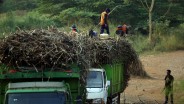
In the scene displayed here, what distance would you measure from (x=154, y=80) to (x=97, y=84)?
48.5 feet

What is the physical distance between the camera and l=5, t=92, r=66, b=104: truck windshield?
9875 mm

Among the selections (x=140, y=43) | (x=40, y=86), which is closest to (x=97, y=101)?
(x=40, y=86)

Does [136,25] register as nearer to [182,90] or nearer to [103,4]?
[103,4]

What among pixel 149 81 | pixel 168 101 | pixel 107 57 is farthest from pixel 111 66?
pixel 149 81

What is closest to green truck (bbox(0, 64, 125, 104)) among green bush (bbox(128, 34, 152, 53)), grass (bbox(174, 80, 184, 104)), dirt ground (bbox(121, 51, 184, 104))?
grass (bbox(174, 80, 184, 104))

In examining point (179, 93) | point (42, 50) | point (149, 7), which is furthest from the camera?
point (149, 7)

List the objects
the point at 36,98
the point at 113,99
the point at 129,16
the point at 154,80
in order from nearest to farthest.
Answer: the point at 36,98 → the point at 113,99 → the point at 154,80 → the point at 129,16

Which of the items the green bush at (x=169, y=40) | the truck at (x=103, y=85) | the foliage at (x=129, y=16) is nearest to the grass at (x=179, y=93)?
the truck at (x=103, y=85)

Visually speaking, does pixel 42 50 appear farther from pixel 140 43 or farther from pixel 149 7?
pixel 149 7

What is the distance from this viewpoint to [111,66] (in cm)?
1603

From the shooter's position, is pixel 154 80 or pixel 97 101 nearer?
pixel 97 101

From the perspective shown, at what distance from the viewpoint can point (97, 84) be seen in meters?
14.1

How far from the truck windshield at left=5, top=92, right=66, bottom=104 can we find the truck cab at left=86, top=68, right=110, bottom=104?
3.63 metres

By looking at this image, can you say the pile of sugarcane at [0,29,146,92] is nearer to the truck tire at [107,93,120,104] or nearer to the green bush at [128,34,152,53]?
the truck tire at [107,93,120,104]
